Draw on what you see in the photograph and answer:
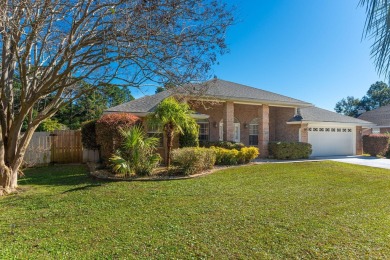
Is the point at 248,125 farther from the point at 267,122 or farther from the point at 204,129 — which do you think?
the point at 204,129

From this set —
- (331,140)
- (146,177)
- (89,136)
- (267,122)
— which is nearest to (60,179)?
(146,177)

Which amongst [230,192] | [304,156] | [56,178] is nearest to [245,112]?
[304,156]

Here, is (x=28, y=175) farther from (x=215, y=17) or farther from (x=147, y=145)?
(x=215, y=17)

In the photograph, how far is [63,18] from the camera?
26.4 feet

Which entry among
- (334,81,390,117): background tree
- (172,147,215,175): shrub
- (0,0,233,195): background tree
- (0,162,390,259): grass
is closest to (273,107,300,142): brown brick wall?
(0,162,390,259): grass

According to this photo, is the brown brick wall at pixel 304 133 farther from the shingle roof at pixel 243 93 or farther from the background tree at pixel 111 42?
the background tree at pixel 111 42

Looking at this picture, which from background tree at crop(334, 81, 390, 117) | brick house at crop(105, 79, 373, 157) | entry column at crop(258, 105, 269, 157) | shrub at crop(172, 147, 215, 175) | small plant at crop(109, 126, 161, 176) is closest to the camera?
small plant at crop(109, 126, 161, 176)

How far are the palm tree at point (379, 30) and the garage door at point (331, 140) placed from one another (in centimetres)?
2015

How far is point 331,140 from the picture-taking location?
71.0 feet

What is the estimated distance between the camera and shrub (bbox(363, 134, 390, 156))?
862 inches

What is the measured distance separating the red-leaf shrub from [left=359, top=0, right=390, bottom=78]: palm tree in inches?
441

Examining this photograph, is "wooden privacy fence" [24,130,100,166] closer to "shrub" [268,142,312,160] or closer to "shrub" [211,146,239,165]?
"shrub" [211,146,239,165]

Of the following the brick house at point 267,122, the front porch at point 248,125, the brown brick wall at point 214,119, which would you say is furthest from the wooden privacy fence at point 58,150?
the brown brick wall at point 214,119

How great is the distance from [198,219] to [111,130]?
773 centimetres
